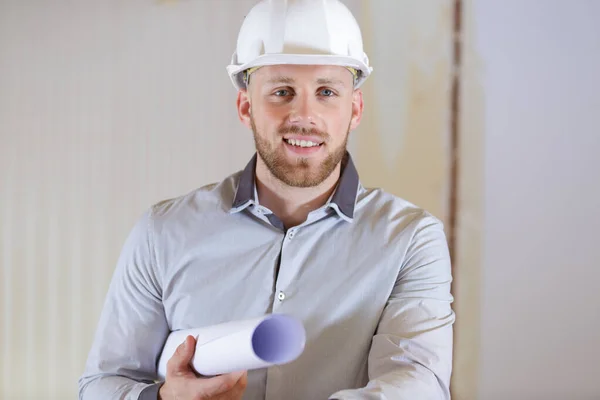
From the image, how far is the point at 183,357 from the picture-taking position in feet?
4.02

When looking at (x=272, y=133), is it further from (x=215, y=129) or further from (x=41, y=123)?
(x=41, y=123)

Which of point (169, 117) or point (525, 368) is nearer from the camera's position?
point (525, 368)

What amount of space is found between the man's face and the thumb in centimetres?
48

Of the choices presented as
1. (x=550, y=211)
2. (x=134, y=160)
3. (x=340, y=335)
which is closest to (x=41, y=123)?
(x=134, y=160)

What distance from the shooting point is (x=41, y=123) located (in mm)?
2629

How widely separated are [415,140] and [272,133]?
3.40 ft

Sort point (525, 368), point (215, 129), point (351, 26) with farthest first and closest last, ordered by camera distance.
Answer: point (215, 129), point (525, 368), point (351, 26)

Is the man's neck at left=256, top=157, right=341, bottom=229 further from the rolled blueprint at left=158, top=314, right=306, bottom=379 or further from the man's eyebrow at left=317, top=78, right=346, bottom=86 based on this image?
the rolled blueprint at left=158, top=314, right=306, bottom=379

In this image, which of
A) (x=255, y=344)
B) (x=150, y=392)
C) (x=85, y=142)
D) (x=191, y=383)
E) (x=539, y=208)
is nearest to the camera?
(x=255, y=344)

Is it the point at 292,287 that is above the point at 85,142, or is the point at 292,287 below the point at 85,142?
below

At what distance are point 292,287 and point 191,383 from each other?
374mm

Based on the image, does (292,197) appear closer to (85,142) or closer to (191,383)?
(191,383)

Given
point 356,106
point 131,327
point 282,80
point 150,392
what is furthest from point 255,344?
point 356,106

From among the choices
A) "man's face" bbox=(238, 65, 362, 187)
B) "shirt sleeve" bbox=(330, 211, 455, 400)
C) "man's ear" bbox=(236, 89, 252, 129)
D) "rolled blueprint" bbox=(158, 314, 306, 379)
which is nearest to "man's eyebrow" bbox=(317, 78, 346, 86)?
"man's face" bbox=(238, 65, 362, 187)
